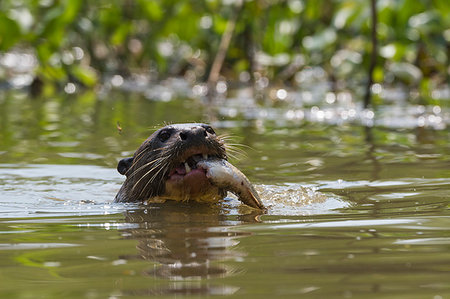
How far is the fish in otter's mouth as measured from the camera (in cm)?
432

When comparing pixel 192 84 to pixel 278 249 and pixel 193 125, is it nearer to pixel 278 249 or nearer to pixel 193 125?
pixel 193 125

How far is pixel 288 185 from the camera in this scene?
550cm

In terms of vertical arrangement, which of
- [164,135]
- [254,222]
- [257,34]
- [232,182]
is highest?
[257,34]

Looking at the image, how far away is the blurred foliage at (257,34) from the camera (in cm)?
1049

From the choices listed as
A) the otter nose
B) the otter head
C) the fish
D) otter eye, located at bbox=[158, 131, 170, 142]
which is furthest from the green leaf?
the fish

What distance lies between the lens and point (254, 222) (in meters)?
3.95

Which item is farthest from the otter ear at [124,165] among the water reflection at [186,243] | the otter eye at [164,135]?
the water reflection at [186,243]

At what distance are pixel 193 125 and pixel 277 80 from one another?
27.7 ft

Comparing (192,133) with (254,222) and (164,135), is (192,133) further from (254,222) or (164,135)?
(254,222)

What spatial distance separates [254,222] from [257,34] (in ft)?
31.1

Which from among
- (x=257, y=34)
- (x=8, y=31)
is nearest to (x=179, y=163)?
(x=8, y=31)

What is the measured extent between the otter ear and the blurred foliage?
4.75m

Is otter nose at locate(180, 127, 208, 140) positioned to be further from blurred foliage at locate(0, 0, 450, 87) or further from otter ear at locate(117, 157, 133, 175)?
blurred foliage at locate(0, 0, 450, 87)

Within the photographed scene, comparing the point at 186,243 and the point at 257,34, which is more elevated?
the point at 257,34
